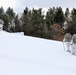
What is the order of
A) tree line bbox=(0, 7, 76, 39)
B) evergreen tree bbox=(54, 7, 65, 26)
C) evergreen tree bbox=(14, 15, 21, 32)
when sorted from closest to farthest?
tree line bbox=(0, 7, 76, 39), evergreen tree bbox=(14, 15, 21, 32), evergreen tree bbox=(54, 7, 65, 26)

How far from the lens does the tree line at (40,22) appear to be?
55.7 meters

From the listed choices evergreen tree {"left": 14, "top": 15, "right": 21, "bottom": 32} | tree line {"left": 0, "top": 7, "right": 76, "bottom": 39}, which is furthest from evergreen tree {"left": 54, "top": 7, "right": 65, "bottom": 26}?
evergreen tree {"left": 14, "top": 15, "right": 21, "bottom": 32}

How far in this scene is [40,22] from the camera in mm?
56938

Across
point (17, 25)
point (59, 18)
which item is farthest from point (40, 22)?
point (59, 18)

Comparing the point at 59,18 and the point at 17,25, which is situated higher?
the point at 59,18

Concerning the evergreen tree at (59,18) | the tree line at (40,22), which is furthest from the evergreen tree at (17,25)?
the evergreen tree at (59,18)

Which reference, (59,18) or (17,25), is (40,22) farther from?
(59,18)

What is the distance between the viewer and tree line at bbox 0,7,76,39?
55.7 m

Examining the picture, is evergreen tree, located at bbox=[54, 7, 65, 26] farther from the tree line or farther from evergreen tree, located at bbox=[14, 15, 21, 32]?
evergreen tree, located at bbox=[14, 15, 21, 32]

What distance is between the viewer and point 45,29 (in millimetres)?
54812

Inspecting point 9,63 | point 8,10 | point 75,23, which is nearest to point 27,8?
point 8,10

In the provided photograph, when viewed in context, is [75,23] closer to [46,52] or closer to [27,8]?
[27,8]

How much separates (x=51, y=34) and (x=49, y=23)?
7316mm

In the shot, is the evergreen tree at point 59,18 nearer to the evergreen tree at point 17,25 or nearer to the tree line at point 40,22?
the tree line at point 40,22
